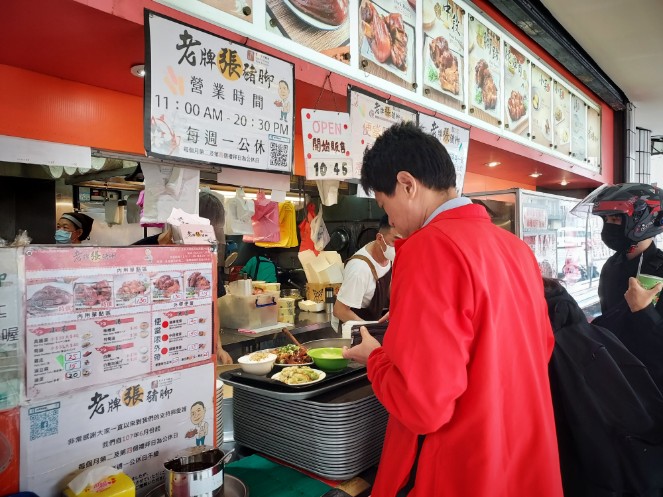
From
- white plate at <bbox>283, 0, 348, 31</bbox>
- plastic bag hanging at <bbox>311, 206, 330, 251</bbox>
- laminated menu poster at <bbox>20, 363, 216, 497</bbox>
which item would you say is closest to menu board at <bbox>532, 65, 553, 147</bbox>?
plastic bag hanging at <bbox>311, 206, 330, 251</bbox>

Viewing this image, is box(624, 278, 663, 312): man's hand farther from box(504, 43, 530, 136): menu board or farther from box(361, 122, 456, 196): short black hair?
box(504, 43, 530, 136): menu board

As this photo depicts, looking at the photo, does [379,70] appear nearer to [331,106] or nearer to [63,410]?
[331,106]

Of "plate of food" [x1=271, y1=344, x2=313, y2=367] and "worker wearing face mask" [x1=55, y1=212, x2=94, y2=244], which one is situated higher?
"worker wearing face mask" [x1=55, y1=212, x2=94, y2=244]

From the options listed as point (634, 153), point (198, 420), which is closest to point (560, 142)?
point (634, 153)

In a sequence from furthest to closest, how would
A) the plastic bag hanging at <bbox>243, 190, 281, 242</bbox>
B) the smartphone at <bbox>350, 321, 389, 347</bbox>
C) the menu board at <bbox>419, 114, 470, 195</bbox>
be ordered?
1. the plastic bag hanging at <bbox>243, 190, 281, 242</bbox>
2. the menu board at <bbox>419, 114, 470, 195</bbox>
3. the smartphone at <bbox>350, 321, 389, 347</bbox>

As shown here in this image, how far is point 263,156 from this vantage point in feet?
7.55

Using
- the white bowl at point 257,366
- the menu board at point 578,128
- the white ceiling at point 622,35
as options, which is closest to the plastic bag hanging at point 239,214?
the white bowl at point 257,366

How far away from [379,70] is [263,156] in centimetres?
135

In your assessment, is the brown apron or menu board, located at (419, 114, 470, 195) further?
the brown apron

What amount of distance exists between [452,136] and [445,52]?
720 mm

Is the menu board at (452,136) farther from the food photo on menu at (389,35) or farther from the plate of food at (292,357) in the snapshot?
the plate of food at (292,357)

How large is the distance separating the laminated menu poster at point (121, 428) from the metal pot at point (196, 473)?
0.32 ft

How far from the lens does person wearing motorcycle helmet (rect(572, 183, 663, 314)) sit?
269 centimetres

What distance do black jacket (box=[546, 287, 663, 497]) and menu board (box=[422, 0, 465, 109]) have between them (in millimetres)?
2546
